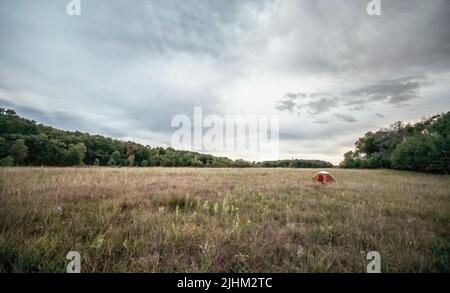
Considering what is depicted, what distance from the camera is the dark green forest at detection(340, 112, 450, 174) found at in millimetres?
30580

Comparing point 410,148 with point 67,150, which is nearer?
point 410,148

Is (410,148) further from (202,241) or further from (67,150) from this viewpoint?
(67,150)

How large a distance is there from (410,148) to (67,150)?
241ft

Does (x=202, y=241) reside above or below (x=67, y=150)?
below

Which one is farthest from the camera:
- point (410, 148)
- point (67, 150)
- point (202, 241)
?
point (67, 150)

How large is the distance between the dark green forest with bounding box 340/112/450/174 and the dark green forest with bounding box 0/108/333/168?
16173mm

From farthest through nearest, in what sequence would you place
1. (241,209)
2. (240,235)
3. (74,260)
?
(241,209), (240,235), (74,260)

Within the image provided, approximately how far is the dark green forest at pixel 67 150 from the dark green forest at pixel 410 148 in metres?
16.2

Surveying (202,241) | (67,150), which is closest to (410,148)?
(202,241)

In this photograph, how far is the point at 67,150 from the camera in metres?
53.5

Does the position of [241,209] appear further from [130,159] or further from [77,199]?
[130,159]
